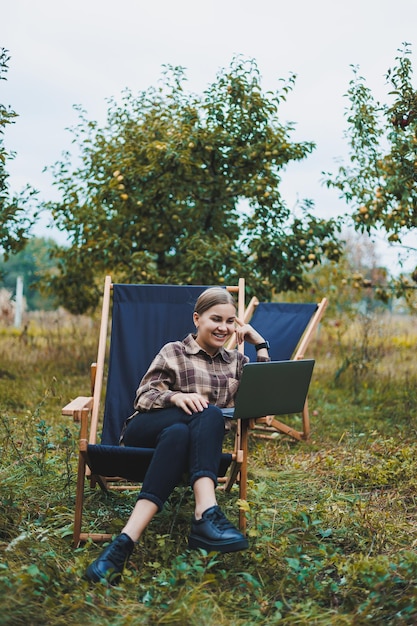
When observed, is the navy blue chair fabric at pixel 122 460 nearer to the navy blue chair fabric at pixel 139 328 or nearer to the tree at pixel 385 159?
the navy blue chair fabric at pixel 139 328

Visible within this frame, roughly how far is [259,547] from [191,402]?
56 cm

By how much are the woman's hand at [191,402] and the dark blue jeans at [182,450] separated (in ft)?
0.06

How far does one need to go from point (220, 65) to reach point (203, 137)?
71cm

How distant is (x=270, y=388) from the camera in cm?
271

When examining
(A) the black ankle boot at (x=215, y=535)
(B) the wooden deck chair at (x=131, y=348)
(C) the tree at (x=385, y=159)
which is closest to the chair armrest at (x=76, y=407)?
(B) the wooden deck chair at (x=131, y=348)

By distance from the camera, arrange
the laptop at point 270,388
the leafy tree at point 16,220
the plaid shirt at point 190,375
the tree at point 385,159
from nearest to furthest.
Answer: the laptop at point 270,388, the plaid shirt at point 190,375, the tree at point 385,159, the leafy tree at point 16,220

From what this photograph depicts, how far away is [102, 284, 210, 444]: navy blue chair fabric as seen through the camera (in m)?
3.46

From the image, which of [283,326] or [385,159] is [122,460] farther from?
[385,159]

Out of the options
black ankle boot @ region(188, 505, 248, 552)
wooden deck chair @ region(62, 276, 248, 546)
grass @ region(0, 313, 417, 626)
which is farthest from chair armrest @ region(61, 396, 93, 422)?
black ankle boot @ region(188, 505, 248, 552)

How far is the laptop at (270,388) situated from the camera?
2.61 meters

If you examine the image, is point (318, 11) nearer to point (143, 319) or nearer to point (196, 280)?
point (196, 280)

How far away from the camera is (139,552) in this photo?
262cm

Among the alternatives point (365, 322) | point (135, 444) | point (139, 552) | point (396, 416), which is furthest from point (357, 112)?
point (139, 552)

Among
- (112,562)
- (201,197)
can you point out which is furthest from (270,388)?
(201,197)
